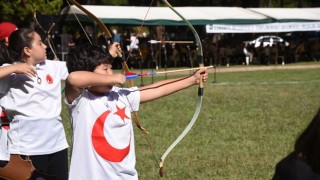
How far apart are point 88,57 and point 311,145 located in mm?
1776

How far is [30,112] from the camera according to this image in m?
4.18

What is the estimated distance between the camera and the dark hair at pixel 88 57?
11.5 feet

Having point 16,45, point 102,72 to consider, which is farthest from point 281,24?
point 102,72

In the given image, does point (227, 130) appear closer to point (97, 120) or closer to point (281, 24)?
point (97, 120)

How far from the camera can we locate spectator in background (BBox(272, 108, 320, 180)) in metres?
1.97

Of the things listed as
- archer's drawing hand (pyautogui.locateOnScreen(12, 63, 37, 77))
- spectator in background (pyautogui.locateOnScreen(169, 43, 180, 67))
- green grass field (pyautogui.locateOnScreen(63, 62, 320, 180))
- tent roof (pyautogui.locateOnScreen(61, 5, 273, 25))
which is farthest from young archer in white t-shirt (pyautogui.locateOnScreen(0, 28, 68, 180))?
spectator in background (pyautogui.locateOnScreen(169, 43, 180, 67))

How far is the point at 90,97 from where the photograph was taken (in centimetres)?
354

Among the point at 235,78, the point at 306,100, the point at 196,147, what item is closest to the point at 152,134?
the point at 196,147

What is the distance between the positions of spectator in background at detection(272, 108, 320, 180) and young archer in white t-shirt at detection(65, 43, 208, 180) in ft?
4.73

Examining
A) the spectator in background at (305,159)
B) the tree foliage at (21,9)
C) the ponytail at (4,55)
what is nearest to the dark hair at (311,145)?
the spectator in background at (305,159)

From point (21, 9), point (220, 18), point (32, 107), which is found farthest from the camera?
point (21, 9)

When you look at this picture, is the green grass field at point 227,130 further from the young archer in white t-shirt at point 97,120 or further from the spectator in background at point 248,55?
the spectator in background at point 248,55

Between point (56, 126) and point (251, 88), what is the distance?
10.9 meters

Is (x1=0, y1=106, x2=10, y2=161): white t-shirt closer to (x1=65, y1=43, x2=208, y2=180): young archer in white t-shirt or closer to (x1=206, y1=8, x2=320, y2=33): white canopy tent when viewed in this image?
(x1=65, y1=43, x2=208, y2=180): young archer in white t-shirt
